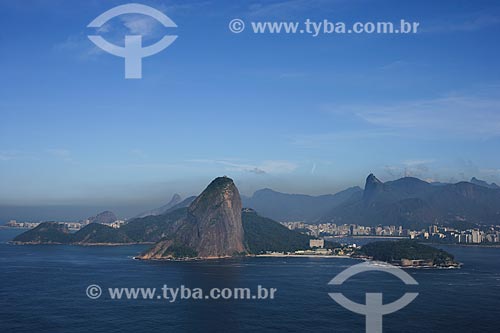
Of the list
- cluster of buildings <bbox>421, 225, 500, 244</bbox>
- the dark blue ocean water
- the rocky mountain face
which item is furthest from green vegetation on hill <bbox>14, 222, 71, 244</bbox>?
A: cluster of buildings <bbox>421, 225, 500, 244</bbox>

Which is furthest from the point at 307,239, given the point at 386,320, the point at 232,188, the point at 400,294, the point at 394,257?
the point at 386,320

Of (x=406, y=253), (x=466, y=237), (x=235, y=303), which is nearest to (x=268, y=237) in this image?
(x=406, y=253)

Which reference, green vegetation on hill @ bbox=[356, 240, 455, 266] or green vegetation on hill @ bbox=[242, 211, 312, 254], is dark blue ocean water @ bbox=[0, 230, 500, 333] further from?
green vegetation on hill @ bbox=[242, 211, 312, 254]

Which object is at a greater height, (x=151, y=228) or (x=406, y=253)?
(x=151, y=228)

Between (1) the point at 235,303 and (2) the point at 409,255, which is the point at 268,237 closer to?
(2) the point at 409,255

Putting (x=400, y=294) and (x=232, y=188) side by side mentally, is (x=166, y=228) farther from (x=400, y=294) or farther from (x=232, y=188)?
(x=400, y=294)

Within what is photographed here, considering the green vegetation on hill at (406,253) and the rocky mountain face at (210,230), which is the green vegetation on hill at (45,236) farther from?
the green vegetation on hill at (406,253)

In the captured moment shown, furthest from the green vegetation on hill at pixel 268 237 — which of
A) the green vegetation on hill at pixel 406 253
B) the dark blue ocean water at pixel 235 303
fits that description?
the dark blue ocean water at pixel 235 303
